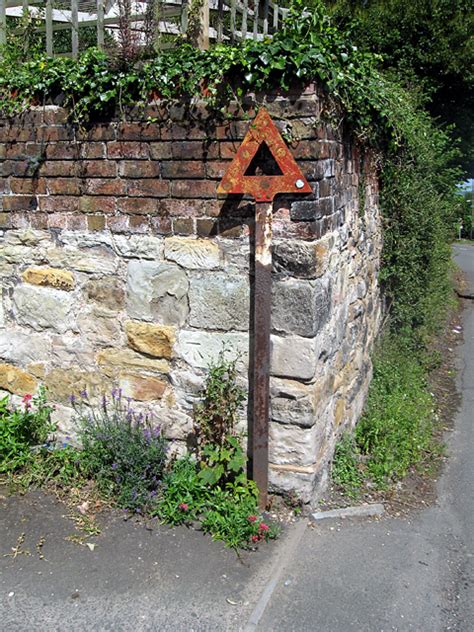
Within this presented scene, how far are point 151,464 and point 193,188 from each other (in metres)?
1.72

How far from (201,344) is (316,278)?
83 cm

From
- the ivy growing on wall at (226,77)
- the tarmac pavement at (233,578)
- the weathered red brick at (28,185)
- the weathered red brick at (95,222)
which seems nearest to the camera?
the tarmac pavement at (233,578)

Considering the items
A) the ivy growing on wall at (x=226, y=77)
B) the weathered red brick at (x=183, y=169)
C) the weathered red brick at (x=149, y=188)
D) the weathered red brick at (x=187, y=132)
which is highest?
the ivy growing on wall at (x=226, y=77)

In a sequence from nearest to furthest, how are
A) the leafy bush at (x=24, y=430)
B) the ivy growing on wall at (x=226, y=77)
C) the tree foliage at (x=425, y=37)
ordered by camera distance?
the ivy growing on wall at (x=226, y=77), the leafy bush at (x=24, y=430), the tree foliage at (x=425, y=37)

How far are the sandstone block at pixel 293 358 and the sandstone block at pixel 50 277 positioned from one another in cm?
145

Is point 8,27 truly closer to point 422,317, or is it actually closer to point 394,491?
point 394,491

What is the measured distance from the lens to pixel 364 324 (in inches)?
213

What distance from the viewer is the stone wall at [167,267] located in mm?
3594

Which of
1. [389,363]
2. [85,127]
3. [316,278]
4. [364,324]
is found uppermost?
[85,127]

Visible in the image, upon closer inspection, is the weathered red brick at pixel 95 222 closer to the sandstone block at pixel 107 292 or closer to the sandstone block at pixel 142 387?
the sandstone block at pixel 107 292

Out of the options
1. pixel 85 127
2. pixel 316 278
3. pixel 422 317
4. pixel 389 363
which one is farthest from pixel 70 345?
pixel 422 317

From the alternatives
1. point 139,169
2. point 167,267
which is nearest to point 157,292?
point 167,267

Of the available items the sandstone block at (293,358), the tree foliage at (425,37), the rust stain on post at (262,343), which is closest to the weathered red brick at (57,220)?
the rust stain on post at (262,343)

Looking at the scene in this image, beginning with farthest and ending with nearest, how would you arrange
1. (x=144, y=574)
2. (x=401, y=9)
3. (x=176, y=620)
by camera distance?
(x=401, y=9) → (x=144, y=574) → (x=176, y=620)
